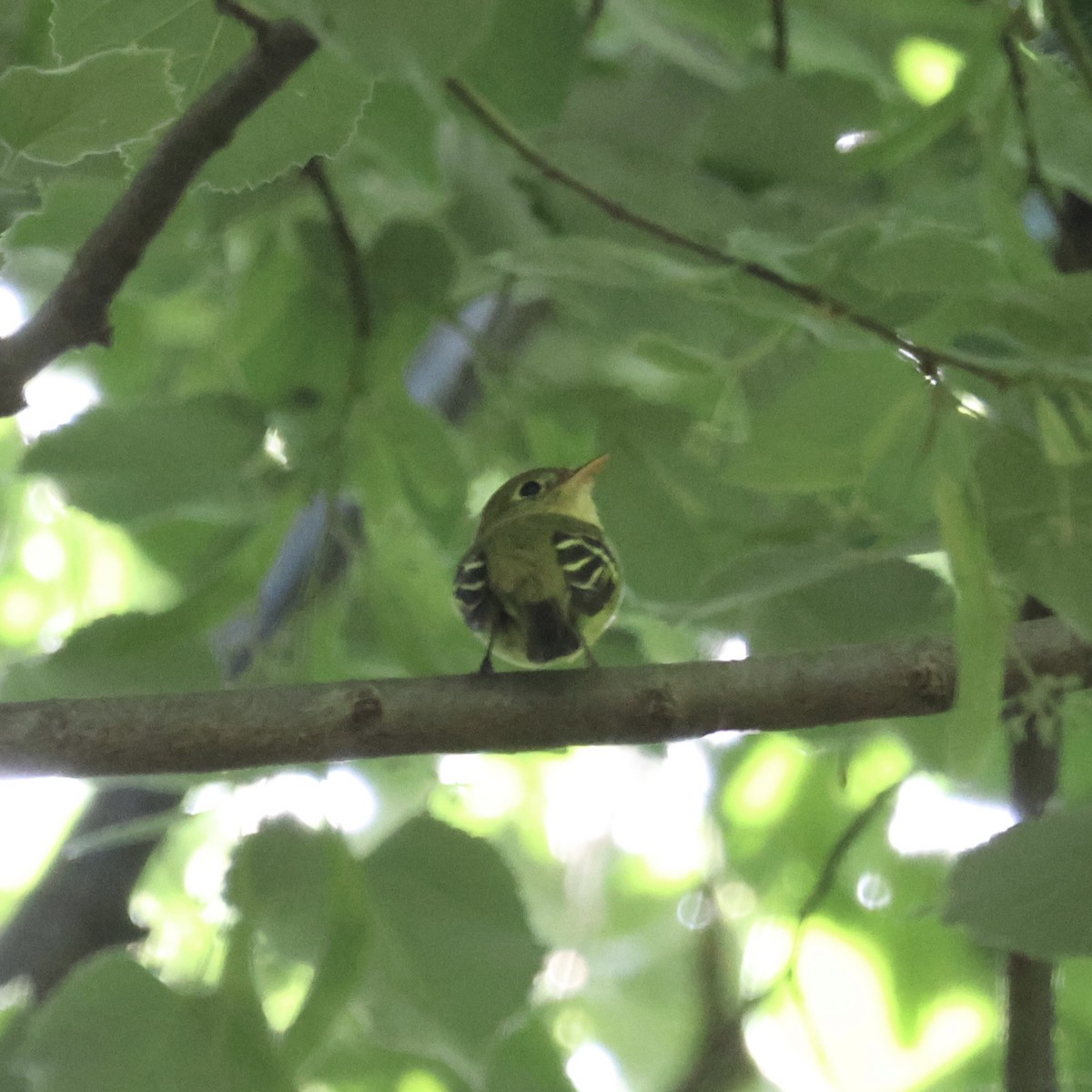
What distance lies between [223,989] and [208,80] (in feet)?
1.51

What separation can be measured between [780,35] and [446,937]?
1.92 ft

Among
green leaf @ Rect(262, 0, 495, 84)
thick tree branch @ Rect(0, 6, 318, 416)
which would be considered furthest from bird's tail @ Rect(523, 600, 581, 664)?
green leaf @ Rect(262, 0, 495, 84)

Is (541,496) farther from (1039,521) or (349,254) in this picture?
(1039,521)

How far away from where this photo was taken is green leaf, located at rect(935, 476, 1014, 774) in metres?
0.50

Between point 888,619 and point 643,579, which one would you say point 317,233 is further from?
point 888,619

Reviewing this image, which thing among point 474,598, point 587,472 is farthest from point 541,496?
point 474,598

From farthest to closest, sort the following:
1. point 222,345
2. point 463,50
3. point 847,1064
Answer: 1. point 847,1064
2. point 222,345
3. point 463,50

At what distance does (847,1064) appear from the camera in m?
1.12

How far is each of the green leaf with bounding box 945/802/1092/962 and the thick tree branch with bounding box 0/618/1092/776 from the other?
0.28 ft

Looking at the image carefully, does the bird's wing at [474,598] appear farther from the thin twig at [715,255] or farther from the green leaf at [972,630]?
the green leaf at [972,630]

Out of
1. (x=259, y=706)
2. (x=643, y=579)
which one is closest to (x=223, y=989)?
(x=259, y=706)

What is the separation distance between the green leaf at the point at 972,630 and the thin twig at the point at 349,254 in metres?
0.42

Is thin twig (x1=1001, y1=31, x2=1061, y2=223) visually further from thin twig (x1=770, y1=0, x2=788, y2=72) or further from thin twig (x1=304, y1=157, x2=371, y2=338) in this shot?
thin twig (x1=304, y1=157, x2=371, y2=338)

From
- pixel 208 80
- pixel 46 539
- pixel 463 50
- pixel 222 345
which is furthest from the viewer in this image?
pixel 46 539
